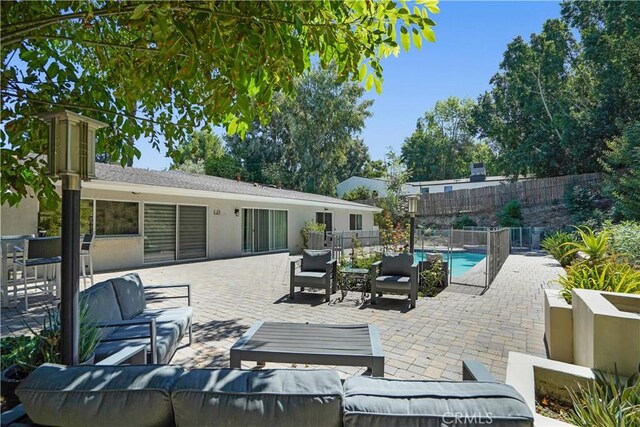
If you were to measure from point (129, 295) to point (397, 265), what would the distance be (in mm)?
4857

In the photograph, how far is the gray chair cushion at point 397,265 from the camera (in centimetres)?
682

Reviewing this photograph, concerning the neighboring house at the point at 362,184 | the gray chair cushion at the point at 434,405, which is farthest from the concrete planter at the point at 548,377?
the neighboring house at the point at 362,184

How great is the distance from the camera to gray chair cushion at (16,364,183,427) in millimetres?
1431

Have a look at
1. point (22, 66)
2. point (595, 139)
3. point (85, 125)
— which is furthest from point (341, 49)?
point (595, 139)

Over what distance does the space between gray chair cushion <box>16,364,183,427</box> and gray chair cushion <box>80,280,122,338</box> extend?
1.71 meters

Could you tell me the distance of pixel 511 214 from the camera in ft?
73.0

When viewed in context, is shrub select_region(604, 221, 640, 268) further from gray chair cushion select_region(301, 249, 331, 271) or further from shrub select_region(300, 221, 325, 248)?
shrub select_region(300, 221, 325, 248)

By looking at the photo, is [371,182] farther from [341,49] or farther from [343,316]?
[341,49]

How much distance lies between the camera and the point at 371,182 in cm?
3309

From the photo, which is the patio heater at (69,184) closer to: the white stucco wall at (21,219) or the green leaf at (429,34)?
the green leaf at (429,34)

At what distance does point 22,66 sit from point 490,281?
955 centimetres

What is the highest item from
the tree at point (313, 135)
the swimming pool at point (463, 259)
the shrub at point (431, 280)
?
the tree at point (313, 135)

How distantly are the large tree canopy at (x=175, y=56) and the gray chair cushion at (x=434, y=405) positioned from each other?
1816 mm

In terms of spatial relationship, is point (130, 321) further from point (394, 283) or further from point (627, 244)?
point (627, 244)
